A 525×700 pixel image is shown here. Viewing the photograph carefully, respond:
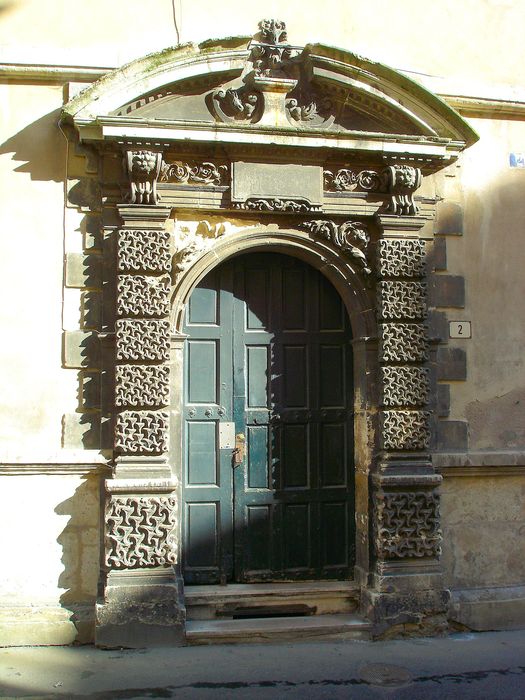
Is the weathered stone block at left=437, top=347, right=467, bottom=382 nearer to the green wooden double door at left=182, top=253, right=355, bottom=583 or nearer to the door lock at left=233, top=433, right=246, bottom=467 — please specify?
the green wooden double door at left=182, top=253, right=355, bottom=583

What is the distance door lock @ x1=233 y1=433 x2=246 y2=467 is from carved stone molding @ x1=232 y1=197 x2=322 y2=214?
178 centimetres

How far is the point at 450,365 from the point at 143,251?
261 centimetres

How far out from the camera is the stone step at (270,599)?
18.7ft

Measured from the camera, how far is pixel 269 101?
230 inches

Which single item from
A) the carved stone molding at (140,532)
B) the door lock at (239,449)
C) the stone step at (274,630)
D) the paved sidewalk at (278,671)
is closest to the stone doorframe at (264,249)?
the carved stone molding at (140,532)

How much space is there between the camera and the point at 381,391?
19.4 feet

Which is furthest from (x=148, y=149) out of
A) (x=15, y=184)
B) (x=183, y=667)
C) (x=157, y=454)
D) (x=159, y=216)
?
(x=183, y=667)

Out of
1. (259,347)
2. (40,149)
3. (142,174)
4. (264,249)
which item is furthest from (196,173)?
(259,347)

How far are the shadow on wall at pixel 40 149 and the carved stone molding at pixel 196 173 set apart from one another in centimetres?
80

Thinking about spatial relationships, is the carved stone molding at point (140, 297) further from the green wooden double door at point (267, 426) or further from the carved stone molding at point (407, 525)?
the carved stone molding at point (407, 525)

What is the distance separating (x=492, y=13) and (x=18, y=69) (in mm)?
3951

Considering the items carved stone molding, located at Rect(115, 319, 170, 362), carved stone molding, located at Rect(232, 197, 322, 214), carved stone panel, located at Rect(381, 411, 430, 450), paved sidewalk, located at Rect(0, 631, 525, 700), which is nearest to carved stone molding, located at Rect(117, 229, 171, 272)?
carved stone molding, located at Rect(115, 319, 170, 362)

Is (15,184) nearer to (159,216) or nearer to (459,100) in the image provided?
(159,216)

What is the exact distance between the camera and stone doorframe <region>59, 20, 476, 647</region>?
5.49 metres
